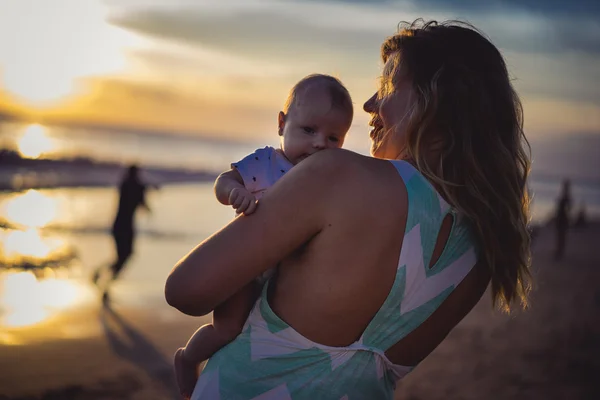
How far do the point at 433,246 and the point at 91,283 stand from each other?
10642 mm

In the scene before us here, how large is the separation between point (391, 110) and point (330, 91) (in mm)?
544

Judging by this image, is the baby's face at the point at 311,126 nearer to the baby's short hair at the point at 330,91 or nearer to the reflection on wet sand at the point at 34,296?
the baby's short hair at the point at 330,91

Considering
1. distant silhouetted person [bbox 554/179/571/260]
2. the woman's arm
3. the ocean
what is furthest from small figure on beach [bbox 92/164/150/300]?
distant silhouetted person [bbox 554/179/571/260]

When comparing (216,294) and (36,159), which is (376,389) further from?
(36,159)

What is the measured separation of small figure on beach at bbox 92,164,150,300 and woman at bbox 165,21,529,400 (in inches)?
363

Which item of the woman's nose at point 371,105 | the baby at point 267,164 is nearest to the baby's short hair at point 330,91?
the baby at point 267,164

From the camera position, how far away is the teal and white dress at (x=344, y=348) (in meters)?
1.92

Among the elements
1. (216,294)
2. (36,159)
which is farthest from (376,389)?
(36,159)

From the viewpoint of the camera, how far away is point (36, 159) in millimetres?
36438

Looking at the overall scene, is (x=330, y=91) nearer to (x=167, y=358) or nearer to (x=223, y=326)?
(x=223, y=326)

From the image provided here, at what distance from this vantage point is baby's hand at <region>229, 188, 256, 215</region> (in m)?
1.88

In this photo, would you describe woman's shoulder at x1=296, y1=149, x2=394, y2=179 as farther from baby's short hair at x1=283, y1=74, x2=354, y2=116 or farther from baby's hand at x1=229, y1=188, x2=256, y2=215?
baby's short hair at x1=283, y1=74, x2=354, y2=116

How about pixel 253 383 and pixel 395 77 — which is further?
pixel 395 77

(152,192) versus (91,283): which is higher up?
(152,192)
